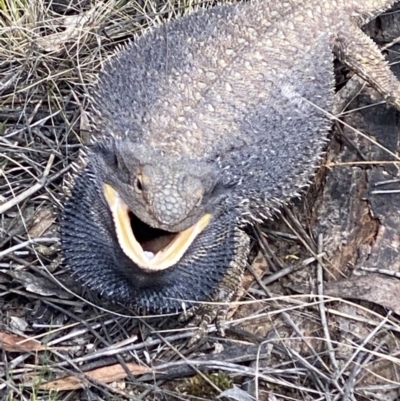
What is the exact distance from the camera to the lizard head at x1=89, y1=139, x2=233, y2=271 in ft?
7.80

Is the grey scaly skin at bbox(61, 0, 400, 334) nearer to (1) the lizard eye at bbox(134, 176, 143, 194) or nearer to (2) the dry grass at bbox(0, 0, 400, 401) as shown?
(1) the lizard eye at bbox(134, 176, 143, 194)

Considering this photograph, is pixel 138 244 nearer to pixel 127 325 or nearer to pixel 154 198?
pixel 154 198

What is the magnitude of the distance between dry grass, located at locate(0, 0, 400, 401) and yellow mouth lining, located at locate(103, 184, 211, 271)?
1.52ft

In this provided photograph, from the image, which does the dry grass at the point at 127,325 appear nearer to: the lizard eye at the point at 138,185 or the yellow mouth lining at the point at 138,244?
the yellow mouth lining at the point at 138,244

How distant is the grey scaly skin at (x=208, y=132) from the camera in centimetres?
251

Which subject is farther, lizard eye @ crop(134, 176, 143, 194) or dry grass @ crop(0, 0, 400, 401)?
dry grass @ crop(0, 0, 400, 401)

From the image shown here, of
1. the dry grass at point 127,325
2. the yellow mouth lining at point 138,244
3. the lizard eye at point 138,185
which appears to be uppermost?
the lizard eye at point 138,185

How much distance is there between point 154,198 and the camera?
7.76 feet

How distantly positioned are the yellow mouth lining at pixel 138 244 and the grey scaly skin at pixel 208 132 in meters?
0.02

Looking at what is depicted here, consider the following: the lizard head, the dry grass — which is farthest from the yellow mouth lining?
the dry grass

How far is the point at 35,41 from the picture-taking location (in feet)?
11.1

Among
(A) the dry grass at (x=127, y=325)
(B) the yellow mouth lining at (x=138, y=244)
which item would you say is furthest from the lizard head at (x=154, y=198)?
(A) the dry grass at (x=127, y=325)

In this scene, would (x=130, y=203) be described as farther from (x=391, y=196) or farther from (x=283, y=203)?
(x=391, y=196)

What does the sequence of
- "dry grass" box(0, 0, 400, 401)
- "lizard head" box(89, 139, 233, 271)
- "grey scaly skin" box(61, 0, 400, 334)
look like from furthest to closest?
1. "dry grass" box(0, 0, 400, 401)
2. "grey scaly skin" box(61, 0, 400, 334)
3. "lizard head" box(89, 139, 233, 271)
